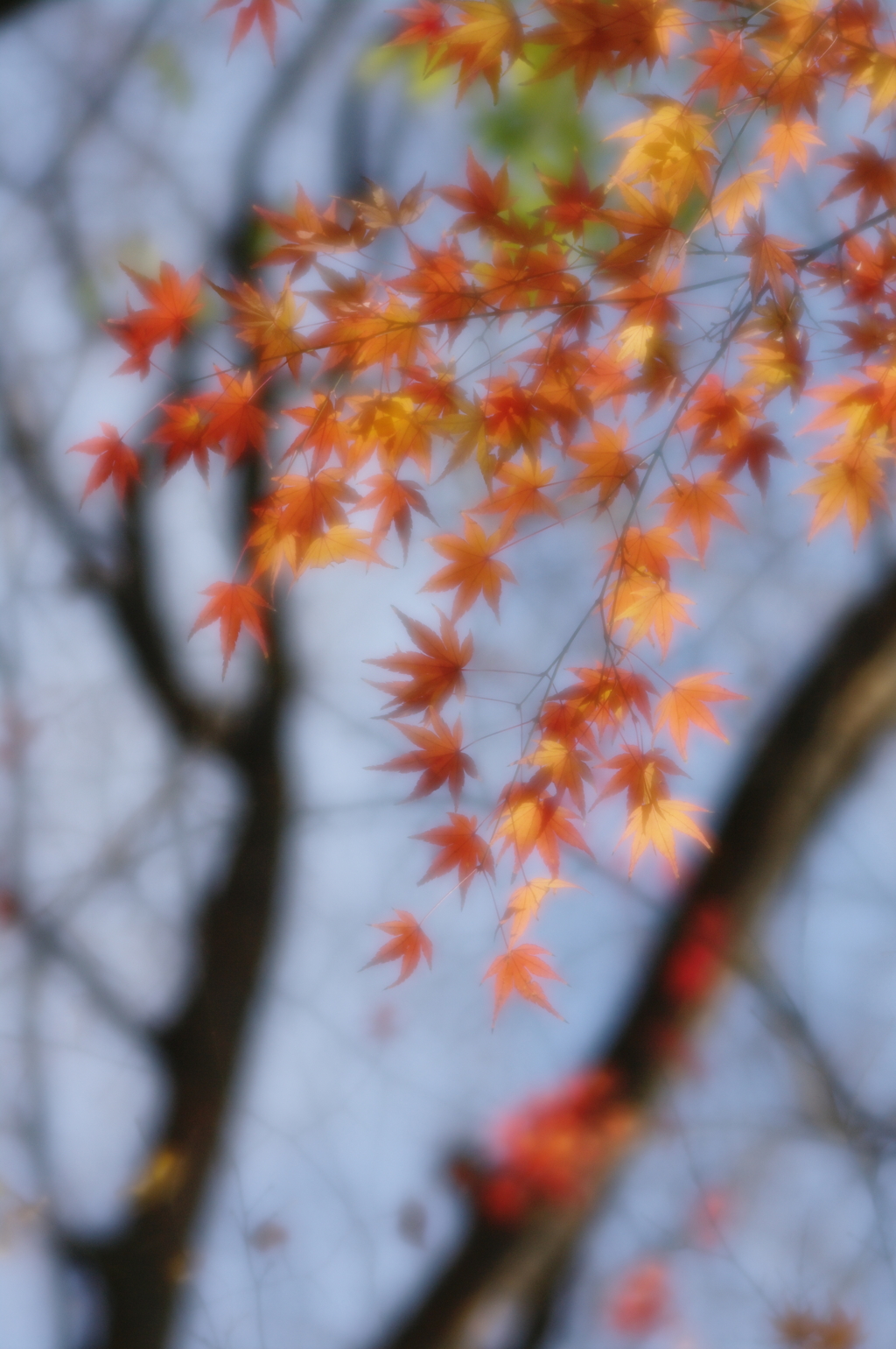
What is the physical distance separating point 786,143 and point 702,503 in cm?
74

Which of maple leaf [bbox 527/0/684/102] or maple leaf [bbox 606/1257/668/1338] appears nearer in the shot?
maple leaf [bbox 527/0/684/102]

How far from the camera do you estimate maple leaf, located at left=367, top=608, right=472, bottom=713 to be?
4.37 ft

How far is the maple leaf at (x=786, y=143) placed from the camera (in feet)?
5.18

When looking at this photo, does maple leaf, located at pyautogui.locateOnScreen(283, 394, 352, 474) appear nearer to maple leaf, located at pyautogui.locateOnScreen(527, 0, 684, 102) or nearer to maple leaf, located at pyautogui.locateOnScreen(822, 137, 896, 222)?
maple leaf, located at pyautogui.locateOnScreen(527, 0, 684, 102)

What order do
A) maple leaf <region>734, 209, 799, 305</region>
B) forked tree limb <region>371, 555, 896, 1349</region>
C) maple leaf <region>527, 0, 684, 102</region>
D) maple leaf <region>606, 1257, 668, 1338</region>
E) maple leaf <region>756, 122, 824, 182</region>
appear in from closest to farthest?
maple leaf <region>734, 209, 799, 305</region>, maple leaf <region>527, 0, 684, 102</region>, maple leaf <region>756, 122, 824, 182</region>, forked tree limb <region>371, 555, 896, 1349</region>, maple leaf <region>606, 1257, 668, 1338</region>

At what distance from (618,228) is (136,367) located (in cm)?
88

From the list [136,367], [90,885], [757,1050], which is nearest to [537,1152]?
[757,1050]

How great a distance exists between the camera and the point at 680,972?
2.02 metres

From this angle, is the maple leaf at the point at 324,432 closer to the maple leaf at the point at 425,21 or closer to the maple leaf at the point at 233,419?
the maple leaf at the point at 233,419

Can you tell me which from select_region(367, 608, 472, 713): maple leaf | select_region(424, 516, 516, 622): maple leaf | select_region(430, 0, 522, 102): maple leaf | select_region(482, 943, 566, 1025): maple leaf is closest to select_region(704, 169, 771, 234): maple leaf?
select_region(430, 0, 522, 102): maple leaf

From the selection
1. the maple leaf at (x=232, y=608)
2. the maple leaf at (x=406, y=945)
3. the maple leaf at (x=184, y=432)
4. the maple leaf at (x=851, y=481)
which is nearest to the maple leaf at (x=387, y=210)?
the maple leaf at (x=184, y=432)

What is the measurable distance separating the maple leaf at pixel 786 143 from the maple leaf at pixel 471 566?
0.92 meters

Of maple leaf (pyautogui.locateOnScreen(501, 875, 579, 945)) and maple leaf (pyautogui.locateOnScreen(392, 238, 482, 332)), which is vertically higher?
maple leaf (pyautogui.locateOnScreen(392, 238, 482, 332))

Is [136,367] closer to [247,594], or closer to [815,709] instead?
[247,594]
